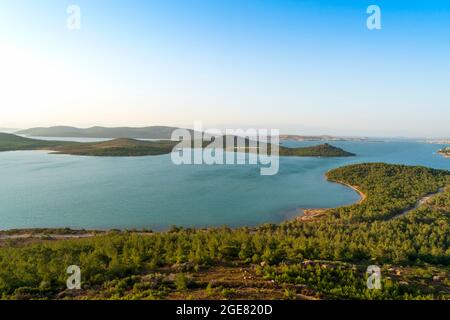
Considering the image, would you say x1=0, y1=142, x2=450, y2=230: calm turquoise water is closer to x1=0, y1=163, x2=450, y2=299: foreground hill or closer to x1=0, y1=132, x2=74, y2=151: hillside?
x1=0, y1=163, x2=450, y2=299: foreground hill

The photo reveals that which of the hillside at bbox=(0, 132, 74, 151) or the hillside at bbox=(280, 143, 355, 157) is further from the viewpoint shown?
the hillside at bbox=(0, 132, 74, 151)

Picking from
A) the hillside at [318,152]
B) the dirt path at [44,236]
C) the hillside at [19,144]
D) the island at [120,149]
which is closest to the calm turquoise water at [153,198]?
the dirt path at [44,236]

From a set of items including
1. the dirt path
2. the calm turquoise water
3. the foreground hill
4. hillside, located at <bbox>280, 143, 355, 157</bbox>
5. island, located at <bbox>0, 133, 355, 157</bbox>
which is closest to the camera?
the foreground hill

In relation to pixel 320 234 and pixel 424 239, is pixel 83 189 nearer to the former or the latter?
pixel 320 234

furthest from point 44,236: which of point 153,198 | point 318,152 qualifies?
point 318,152

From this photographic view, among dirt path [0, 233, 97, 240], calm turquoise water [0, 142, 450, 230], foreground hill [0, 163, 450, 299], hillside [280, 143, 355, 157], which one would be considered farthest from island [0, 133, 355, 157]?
foreground hill [0, 163, 450, 299]

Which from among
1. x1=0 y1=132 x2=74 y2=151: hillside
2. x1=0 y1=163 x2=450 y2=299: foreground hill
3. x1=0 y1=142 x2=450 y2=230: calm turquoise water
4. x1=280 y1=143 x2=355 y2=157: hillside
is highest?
x1=0 y1=132 x2=74 y2=151: hillside

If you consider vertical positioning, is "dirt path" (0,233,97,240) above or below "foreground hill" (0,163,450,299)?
below

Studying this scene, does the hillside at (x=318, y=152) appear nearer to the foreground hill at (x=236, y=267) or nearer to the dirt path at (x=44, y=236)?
the foreground hill at (x=236, y=267)
